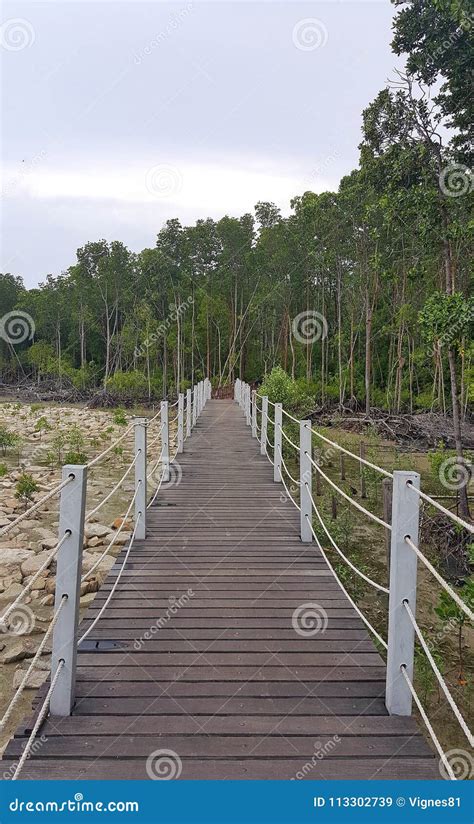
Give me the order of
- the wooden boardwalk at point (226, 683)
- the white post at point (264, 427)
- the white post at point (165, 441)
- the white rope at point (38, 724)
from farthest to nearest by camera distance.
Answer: the white post at point (264, 427) → the white post at point (165, 441) → the wooden boardwalk at point (226, 683) → the white rope at point (38, 724)

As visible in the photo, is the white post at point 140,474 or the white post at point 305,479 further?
the white post at point 305,479

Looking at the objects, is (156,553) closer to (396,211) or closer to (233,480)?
(233,480)

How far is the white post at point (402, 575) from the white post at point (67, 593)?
1355 millimetres

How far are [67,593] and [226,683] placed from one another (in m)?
0.89

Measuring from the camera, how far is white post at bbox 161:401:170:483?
20.2 ft

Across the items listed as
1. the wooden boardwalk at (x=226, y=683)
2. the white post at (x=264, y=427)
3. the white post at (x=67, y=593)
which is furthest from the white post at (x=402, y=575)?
the white post at (x=264, y=427)

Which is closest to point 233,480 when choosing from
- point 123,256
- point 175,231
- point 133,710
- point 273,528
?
point 273,528

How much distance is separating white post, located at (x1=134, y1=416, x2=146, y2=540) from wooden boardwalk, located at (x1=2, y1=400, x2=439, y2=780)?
12.6 inches

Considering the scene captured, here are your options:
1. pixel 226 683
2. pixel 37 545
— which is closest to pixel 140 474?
pixel 226 683

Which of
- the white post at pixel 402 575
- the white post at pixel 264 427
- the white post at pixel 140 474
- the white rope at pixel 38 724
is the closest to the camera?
the white rope at pixel 38 724

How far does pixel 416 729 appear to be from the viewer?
2.11m

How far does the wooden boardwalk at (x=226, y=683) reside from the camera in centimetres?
192

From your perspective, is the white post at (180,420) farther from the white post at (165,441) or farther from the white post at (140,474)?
the white post at (140,474)

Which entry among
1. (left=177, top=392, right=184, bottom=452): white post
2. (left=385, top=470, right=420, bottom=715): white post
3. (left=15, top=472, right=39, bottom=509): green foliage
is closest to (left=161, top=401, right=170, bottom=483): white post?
(left=177, top=392, right=184, bottom=452): white post
